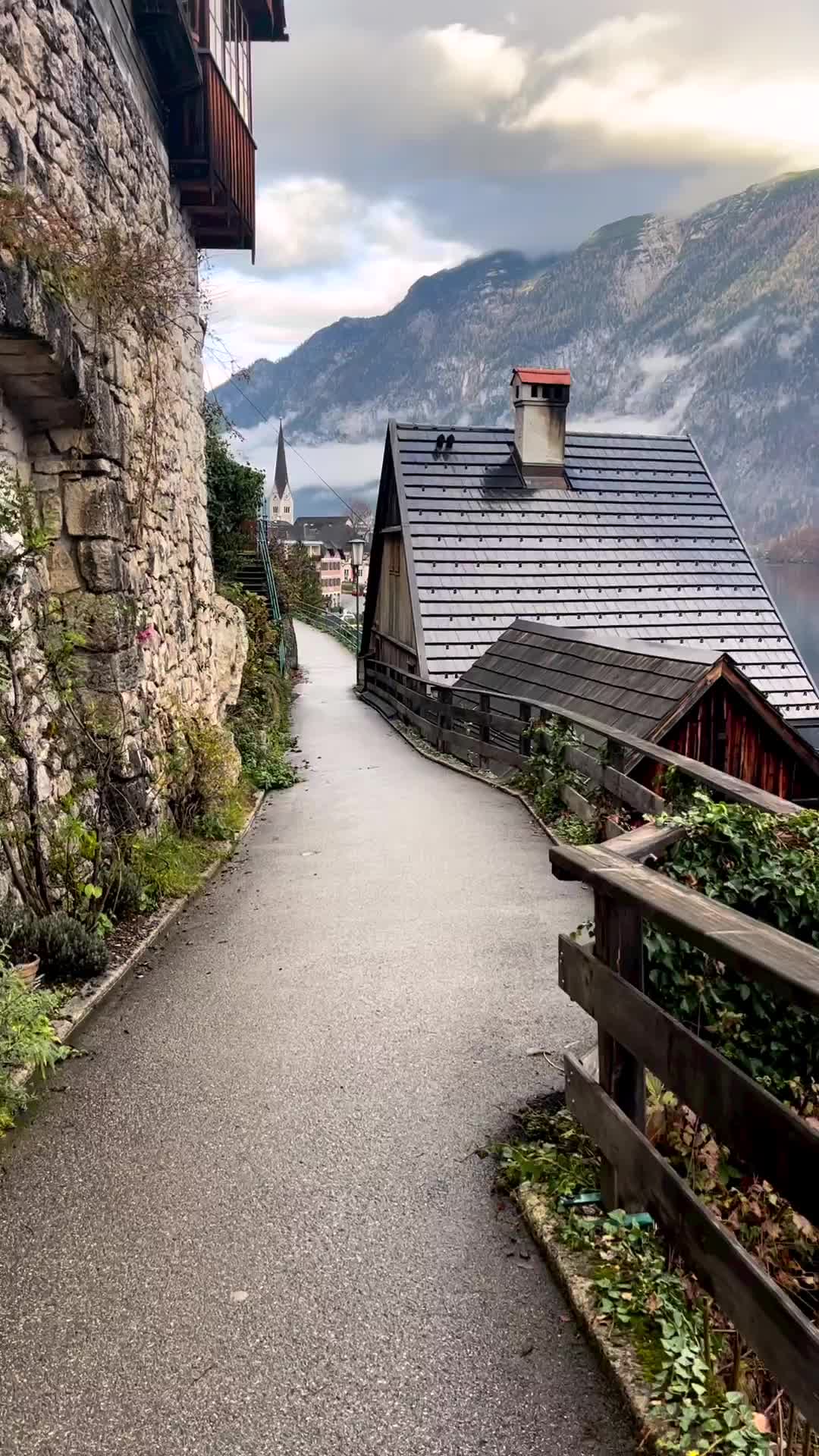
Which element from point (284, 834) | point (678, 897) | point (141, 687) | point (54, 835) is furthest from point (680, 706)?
point (678, 897)

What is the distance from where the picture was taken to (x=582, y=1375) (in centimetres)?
231

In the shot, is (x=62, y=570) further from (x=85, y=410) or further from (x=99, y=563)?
(x=85, y=410)

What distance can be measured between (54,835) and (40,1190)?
79.3 inches

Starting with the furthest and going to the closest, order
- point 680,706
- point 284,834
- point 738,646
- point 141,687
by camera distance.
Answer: point 738,646 < point 284,834 < point 680,706 < point 141,687

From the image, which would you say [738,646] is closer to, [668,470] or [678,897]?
[668,470]

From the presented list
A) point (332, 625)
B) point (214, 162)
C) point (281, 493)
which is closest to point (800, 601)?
point (281, 493)

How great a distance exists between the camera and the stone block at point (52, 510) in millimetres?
5184

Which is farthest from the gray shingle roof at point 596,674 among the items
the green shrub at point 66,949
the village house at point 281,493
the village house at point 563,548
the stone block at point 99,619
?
the village house at point 281,493

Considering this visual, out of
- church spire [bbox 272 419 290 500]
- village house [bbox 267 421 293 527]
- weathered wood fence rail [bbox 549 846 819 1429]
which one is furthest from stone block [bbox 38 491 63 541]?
Result: village house [bbox 267 421 293 527]

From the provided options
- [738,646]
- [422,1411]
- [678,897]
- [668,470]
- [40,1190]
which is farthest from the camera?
[668,470]

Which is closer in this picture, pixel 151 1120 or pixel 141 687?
pixel 151 1120

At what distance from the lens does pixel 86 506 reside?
535 centimetres

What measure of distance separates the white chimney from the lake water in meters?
39.2

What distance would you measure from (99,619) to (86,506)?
64 cm
